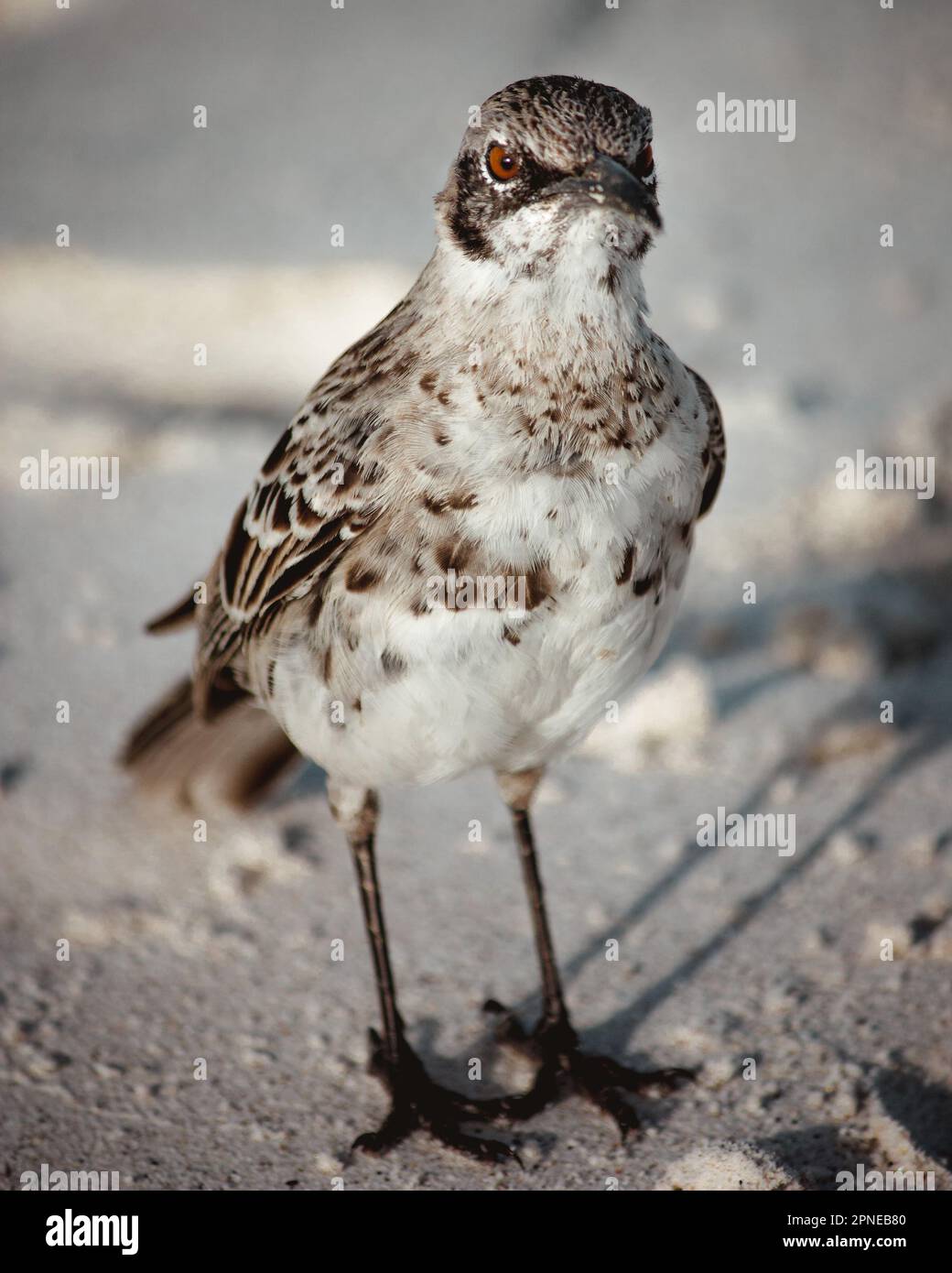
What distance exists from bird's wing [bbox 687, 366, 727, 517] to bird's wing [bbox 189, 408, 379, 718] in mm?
928

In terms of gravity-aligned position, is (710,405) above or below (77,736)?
above

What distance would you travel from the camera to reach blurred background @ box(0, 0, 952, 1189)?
3.84m

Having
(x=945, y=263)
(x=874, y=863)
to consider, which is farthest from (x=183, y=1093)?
(x=945, y=263)

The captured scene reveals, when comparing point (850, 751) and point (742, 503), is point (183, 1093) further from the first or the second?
point (742, 503)

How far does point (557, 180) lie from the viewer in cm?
294

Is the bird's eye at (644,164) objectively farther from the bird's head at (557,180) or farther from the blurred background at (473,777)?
the blurred background at (473,777)

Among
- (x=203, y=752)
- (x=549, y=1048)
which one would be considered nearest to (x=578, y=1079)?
(x=549, y=1048)

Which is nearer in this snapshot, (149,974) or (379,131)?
(149,974)

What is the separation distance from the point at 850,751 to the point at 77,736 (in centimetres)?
319

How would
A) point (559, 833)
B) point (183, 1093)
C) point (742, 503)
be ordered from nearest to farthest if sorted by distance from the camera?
point (183, 1093)
point (559, 833)
point (742, 503)

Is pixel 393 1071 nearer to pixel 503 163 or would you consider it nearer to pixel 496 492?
pixel 496 492

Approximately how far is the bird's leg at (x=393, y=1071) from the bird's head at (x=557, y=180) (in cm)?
165

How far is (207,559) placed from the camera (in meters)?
6.54

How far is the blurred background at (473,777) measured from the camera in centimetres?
384
